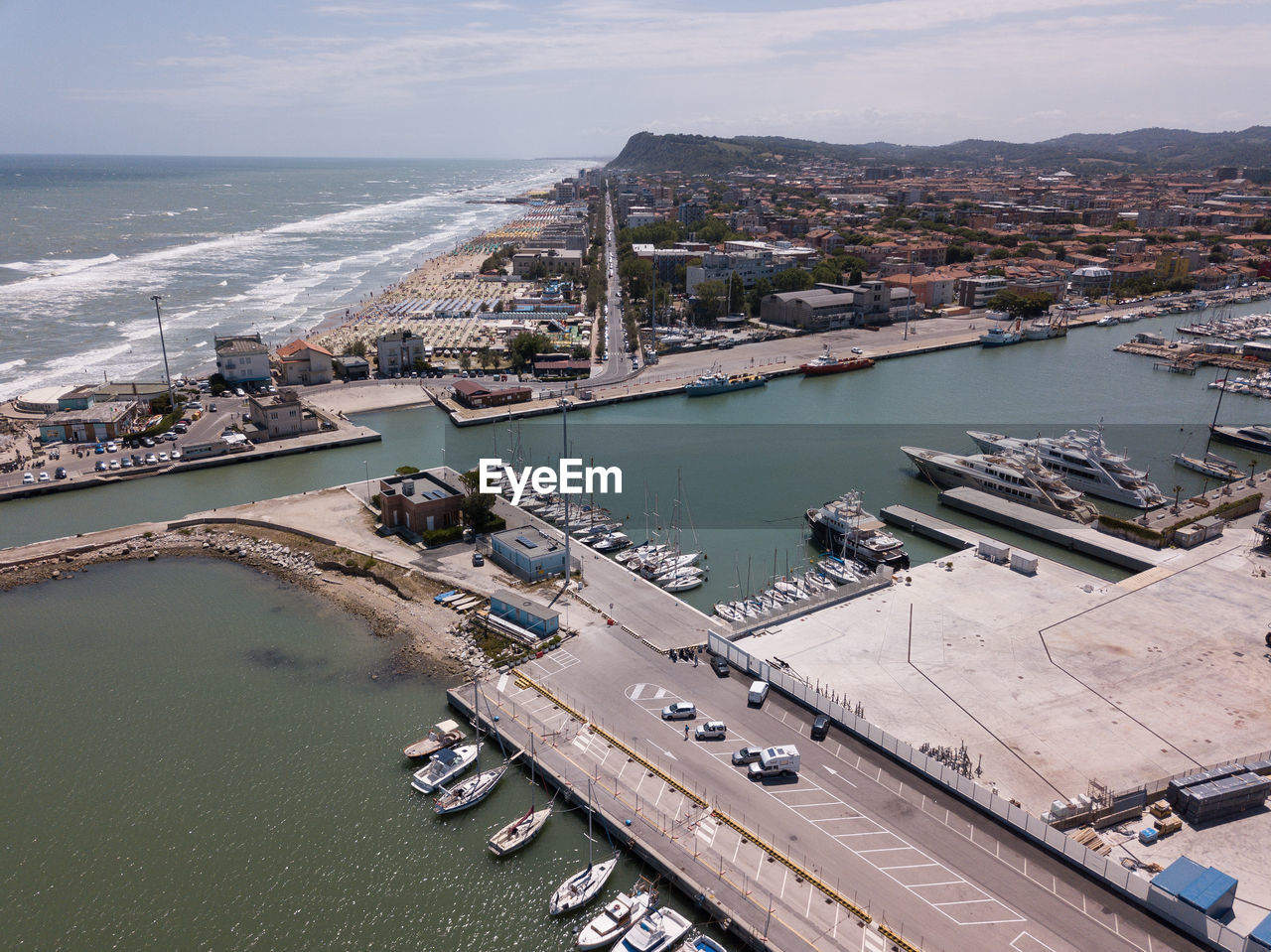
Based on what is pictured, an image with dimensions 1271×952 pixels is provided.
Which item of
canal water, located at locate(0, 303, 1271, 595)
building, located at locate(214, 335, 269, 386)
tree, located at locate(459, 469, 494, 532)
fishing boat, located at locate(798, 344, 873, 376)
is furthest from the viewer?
fishing boat, located at locate(798, 344, 873, 376)

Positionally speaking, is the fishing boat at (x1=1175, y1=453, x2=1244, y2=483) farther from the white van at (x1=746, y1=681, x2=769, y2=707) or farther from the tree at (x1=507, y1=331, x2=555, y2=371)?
the tree at (x1=507, y1=331, x2=555, y2=371)

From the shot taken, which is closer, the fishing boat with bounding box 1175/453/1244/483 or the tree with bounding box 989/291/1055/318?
the fishing boat with bounding box 1175/453/1244/483

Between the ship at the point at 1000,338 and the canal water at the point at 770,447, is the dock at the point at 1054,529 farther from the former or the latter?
the ship at the point at 1000,338

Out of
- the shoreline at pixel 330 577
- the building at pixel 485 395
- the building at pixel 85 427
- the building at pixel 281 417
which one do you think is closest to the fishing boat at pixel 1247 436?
the building at pixel 485 395

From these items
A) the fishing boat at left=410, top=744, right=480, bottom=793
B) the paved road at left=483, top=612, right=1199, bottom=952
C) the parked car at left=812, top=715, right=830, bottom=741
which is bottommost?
the fishing boat at left=410, top=744, right=480, bottom=793

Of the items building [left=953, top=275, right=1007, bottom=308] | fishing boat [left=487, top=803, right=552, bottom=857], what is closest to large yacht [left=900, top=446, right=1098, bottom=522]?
fishing boat [left=487, top=803, right=552, bottom=857]

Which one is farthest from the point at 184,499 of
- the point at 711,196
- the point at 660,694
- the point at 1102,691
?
the point at 711,196

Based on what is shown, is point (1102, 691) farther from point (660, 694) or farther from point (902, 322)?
point (902, 322)

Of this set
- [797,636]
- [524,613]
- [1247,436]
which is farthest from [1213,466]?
[524,613]
